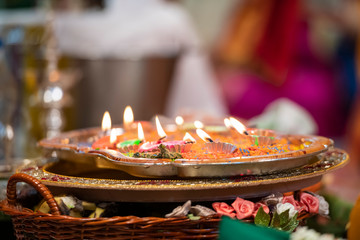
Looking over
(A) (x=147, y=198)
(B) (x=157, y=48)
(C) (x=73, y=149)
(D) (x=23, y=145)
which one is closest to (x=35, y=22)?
(B) (x=157, y=48)

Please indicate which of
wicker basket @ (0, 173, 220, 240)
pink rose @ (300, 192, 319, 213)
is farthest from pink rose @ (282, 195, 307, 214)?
wicker basket @ (0, 173, 220, 240)

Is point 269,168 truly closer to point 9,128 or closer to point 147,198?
point 147,198

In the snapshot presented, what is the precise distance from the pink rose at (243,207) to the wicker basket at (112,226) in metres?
0.03

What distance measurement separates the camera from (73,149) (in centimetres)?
91

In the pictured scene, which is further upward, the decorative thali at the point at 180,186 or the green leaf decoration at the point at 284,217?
the decorative thali at the point at 180,186

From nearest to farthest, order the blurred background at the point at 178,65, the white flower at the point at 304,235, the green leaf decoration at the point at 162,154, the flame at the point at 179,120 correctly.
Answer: the white flower at the point at 304,235
the green leaf decoration at the point at 162,154
the flame at the point at 179,120
the blurred background at the point at 178,65

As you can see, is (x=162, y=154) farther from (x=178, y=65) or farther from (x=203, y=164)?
(x=178, y=65)

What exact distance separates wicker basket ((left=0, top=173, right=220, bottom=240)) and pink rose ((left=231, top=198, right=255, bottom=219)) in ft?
0.11

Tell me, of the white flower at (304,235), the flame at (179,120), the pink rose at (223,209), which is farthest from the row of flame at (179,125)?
the white flower at (304,235)

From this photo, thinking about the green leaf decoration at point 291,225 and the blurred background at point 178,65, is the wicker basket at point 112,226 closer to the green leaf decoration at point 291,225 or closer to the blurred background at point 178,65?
the green leaf decoration at point 291,225

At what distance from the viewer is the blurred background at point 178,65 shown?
1.58 meters

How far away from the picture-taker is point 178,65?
2545 millimetres

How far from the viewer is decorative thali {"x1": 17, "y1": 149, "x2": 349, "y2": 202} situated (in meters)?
0.79

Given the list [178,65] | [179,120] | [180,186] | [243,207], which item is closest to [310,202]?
[243,207]
